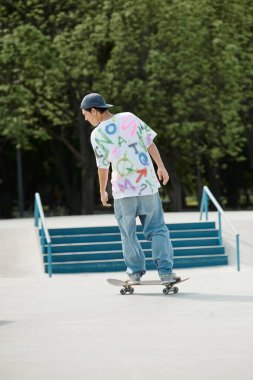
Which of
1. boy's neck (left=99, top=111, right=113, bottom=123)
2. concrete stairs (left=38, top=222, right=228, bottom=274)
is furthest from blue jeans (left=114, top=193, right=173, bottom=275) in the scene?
concrete stairs (left=38, top=222, right=228, bottom=274)

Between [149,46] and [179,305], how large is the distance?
27.5 meters

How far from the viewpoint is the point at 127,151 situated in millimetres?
9516

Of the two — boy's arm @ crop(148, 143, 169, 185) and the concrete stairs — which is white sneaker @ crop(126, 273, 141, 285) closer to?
boy's arm @ crop(148, 143, 169, 185)

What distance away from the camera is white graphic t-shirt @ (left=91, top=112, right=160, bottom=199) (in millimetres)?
9484

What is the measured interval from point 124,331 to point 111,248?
1096 cm

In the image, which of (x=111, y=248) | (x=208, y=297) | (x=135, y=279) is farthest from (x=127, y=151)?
(x=111, y=248)

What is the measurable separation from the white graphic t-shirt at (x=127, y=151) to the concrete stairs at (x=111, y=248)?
A: 7.81 meters

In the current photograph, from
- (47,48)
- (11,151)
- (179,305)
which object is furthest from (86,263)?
(11,151)

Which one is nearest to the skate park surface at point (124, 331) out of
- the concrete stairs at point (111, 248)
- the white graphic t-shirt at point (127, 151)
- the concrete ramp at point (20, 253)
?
the white graphic t-shirt at point (127, 151)

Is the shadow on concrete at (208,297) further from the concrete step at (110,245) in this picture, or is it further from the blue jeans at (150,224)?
the concrete step at (110,245)

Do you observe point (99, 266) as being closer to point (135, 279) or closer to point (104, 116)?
point (135, 279)

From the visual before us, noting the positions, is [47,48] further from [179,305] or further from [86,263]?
[179,305]

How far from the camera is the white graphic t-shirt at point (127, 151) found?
948 centimetres

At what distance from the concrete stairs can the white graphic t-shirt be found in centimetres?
→ 781
